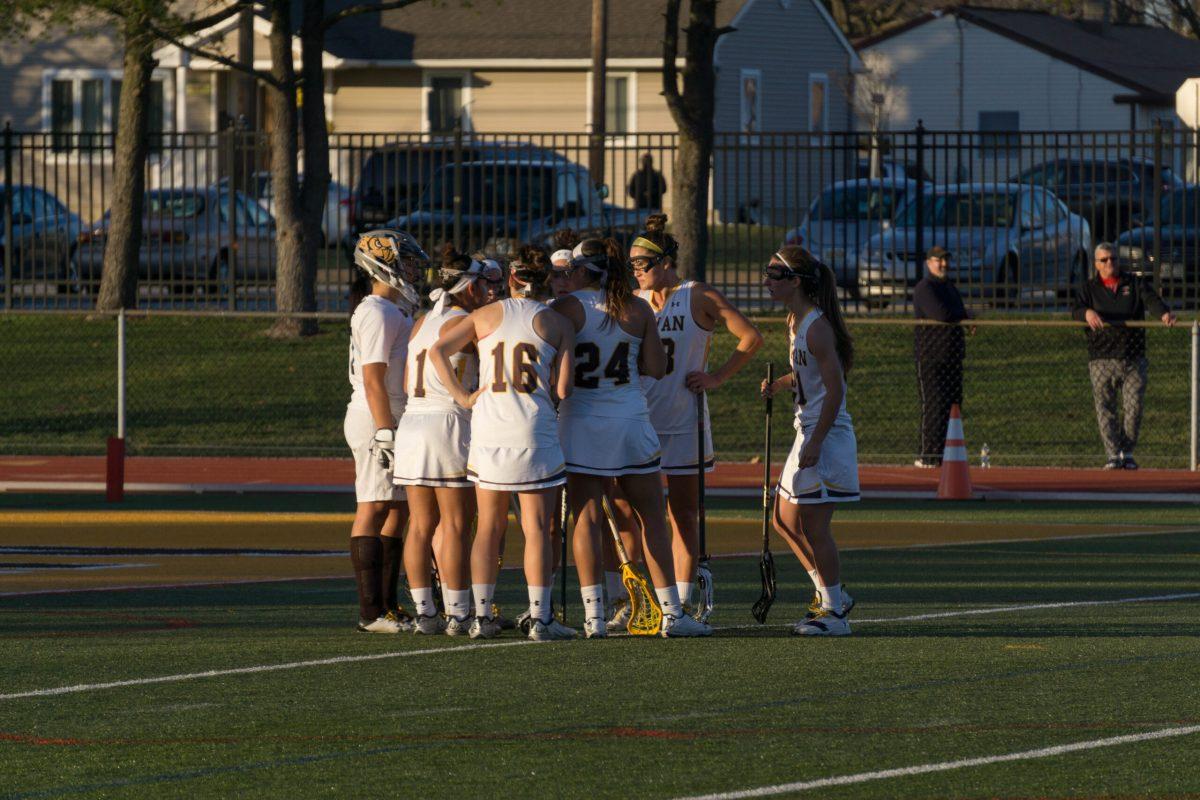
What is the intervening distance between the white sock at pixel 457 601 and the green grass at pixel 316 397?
10328 mm

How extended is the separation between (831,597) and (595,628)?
1176 millimetres

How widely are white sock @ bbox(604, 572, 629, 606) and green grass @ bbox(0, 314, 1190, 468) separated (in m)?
9.52

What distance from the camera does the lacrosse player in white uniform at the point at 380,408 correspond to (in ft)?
33.9

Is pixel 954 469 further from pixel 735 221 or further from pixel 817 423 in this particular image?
pixel 735 221

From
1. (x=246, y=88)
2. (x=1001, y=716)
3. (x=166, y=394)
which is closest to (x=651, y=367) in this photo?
(x=1001, y=716)

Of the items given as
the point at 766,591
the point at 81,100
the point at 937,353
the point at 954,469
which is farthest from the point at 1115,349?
the point at 81,100

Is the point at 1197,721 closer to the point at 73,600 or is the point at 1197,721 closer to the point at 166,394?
→ the point at 73,600

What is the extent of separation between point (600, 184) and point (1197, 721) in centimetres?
2028

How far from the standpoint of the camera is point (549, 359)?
32.3 feet

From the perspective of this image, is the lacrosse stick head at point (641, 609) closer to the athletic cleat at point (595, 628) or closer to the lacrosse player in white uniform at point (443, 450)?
the athletic cleat at point (595, 628)

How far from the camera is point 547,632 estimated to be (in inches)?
403

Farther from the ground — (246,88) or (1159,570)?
(246,88)

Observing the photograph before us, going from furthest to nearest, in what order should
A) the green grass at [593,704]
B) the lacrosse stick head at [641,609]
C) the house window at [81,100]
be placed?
the house window at [81,100] < the lacrosse stick head at [641,609] < the green grass at [593,704]

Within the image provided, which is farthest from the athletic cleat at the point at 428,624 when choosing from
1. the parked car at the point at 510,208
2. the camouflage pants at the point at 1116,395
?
the parked car at the point at 510,208
